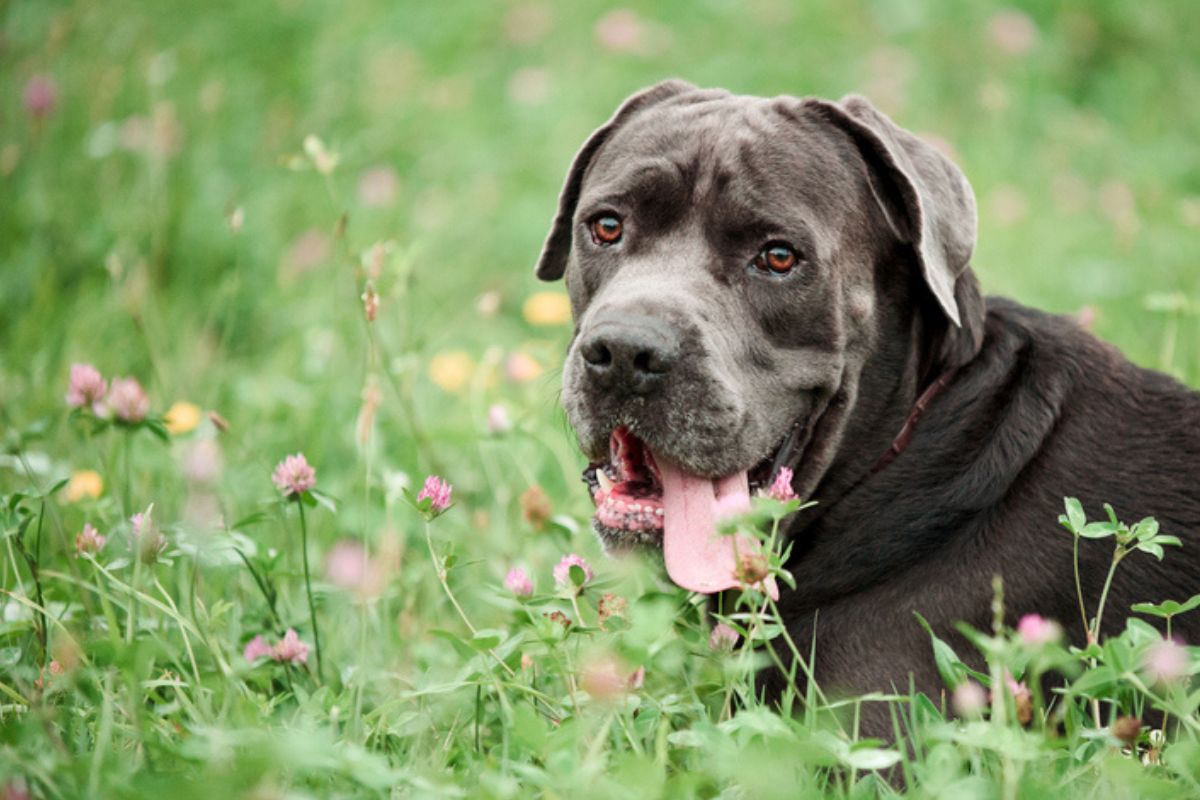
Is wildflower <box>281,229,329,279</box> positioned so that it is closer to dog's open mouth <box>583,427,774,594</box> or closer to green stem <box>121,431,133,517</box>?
green stem <box>121,431,133,517</box>

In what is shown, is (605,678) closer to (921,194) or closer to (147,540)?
(147,540)

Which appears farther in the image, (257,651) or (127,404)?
(127,404)

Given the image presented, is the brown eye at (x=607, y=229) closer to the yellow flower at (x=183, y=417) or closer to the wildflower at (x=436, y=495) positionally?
the wildflower at (x=436, y=495)

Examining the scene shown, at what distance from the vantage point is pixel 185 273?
5691 mm

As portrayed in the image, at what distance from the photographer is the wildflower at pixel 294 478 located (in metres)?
2.84

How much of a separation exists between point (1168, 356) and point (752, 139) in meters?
1.50

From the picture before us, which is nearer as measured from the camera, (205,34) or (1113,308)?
(1113,308)

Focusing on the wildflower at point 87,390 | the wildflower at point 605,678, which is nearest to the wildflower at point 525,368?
the wildflower at point 87,390

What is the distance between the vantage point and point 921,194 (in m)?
3.04

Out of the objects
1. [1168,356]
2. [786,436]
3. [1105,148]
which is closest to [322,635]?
[786,436]

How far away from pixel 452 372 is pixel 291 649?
2.17 metres

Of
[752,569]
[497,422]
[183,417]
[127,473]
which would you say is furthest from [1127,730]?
[183,417]

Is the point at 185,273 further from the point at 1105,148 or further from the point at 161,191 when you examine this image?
the point at 1105,148

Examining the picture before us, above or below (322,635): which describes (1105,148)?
above
